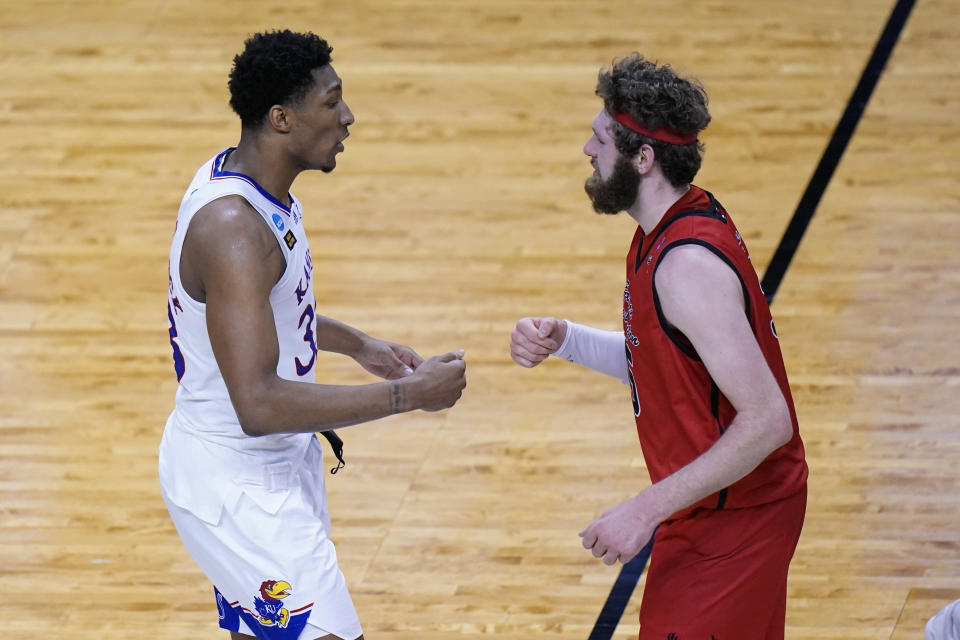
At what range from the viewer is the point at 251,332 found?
2.65m

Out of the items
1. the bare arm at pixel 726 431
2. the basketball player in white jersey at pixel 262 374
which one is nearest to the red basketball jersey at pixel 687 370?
the bare arm at pixel 726 431

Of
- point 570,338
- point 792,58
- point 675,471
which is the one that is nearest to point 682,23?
point 792,58

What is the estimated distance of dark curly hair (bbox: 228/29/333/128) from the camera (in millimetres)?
2842

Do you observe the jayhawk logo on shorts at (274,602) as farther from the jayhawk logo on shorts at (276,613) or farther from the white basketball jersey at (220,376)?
the white basketball jersey at (220,376)

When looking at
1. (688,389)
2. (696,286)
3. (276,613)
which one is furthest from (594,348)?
(276,613)

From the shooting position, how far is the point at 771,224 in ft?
18.8

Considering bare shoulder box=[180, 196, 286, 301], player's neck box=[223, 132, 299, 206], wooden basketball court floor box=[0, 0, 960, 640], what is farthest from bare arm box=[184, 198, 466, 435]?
wooden basketball court floor box=[0, 0, 960, 640]

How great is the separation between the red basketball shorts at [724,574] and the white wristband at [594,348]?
0.48 metres

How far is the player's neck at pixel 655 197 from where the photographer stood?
2750 mm

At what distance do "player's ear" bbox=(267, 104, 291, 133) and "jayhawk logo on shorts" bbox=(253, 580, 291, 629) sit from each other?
983 mm

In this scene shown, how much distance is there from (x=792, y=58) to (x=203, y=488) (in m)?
4.94

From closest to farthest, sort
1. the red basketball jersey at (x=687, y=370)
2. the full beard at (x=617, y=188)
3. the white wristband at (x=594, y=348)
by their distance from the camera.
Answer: the red basketball jersey at (x=687, y=370), the full beard at (x=617, y=188), the white wristband at (x=594, y=348)

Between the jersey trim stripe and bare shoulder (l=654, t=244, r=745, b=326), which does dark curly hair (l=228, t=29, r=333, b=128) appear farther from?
bare shoulder (l=654, t=244, r=745, b=326)

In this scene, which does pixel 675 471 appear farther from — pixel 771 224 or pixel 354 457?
pixel 771 224
